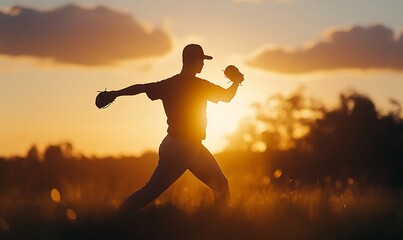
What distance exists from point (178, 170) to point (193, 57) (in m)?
1.31

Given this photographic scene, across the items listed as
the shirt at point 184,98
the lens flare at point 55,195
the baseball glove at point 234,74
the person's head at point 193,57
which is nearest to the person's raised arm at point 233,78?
the baseball glove at point 234,74

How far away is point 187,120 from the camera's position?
10.6 m

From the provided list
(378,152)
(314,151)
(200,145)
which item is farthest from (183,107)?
(314,151)

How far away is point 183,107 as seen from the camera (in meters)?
10.6

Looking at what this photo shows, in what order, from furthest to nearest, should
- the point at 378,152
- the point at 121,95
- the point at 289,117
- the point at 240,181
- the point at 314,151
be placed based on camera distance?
1. the point at 289,117
2. the point at 314,151
3. the point at 378,152
4. the point at 240,181
5. the point at 121,95

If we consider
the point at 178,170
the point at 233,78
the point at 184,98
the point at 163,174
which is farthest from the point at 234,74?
the point at 163,174

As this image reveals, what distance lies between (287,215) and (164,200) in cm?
155

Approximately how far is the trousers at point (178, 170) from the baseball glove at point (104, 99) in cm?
76

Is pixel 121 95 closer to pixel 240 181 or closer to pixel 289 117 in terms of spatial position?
pixel 240 181

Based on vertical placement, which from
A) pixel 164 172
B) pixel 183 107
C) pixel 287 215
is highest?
pixel 183 107

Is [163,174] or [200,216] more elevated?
[163,174]

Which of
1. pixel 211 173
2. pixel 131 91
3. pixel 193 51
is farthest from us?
pixel 211 173

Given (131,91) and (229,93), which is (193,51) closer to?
(229,93)

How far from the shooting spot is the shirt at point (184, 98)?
10578 mm
